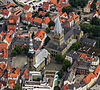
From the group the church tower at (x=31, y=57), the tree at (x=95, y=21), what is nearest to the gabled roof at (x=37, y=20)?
the tree at (x=95, y=21)

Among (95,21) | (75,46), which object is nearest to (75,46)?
(75,46)

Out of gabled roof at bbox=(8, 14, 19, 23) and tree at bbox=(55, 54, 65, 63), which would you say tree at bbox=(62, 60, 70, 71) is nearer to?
tree at bbox=(55, 54, 65, 63)

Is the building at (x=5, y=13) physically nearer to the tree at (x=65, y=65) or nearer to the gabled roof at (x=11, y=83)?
the tree at (x=65, y=65)

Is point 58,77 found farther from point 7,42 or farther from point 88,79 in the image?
point 7,42

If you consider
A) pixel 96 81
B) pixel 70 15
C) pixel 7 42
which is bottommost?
pixel 96 81

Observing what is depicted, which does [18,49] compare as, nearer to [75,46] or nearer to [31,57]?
[31,57]

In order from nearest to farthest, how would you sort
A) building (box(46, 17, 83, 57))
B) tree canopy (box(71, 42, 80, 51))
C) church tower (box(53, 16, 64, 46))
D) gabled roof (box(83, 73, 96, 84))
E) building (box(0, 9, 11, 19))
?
gabled roof (box(83, 73, 96, 84)) < church tower (box(53, 16, 64, 46)) < building (box(46, 17, 83, 57)) < tree canopy (box(71, 42, 80, 51)) < building (box(0, 9, 11, 19))

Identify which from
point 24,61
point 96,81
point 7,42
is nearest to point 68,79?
point 96,81

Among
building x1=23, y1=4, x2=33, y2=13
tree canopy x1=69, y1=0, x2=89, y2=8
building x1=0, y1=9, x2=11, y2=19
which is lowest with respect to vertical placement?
building x1=0, y1=9, x2=11, y2=19

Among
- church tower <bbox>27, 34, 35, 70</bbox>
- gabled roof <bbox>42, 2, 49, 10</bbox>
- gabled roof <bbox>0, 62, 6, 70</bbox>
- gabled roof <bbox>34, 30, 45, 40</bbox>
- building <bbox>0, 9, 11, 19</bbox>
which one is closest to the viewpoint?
church tower <bbox>27, 34, 35, 70</bbox>

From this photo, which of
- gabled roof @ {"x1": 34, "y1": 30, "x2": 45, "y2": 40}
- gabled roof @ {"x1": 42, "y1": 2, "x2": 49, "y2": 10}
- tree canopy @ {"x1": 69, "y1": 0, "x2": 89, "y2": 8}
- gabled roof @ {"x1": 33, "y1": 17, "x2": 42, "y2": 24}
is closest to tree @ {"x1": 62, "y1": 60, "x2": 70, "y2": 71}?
gabled roof @ {"x1": 34, "y1": 30, "x2": 45, "y2": 40}

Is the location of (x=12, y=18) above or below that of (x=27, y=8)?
below
